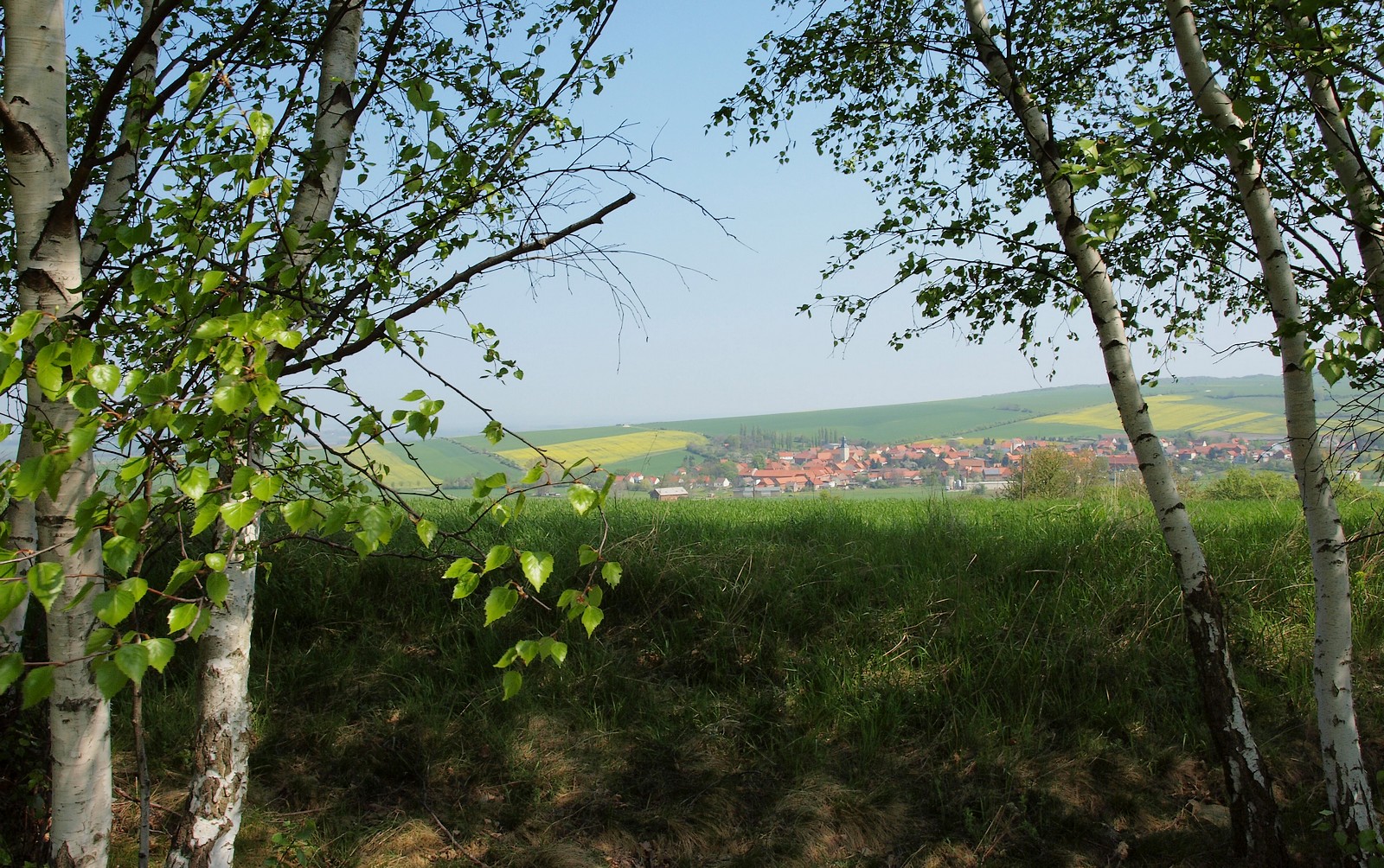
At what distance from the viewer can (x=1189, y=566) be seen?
4156 mm

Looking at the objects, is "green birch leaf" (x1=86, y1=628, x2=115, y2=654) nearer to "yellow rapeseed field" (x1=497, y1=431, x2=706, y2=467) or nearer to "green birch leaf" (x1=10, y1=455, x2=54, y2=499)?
"green birch leaf" (x1=10, y1=455, x2=54, y2=499)

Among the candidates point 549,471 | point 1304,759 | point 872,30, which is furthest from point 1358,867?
point 872,30

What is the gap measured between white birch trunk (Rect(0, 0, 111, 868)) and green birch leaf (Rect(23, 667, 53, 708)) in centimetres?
99

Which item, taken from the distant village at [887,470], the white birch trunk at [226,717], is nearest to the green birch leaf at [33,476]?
the white birch trunk at [226,717]

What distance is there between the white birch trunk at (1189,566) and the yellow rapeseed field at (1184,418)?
1098 inches

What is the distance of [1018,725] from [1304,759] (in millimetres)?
1817

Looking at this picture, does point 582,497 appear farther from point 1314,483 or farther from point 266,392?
point 1314,483

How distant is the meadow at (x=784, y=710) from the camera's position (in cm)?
454

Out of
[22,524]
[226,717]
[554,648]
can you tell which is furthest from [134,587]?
[22,524]

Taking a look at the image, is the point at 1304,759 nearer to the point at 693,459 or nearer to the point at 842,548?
the point at 842,548

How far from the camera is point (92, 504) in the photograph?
1.56 m

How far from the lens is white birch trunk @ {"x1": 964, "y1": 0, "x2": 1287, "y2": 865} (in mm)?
4109

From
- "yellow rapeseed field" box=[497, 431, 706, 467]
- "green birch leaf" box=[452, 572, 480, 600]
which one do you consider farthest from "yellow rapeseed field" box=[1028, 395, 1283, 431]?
"green birch leaf" box=[452, 572, 480, 600]

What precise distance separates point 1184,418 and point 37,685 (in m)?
43.9
